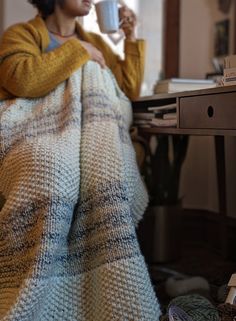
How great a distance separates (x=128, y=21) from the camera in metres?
1.66

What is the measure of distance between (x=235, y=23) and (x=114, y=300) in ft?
4.56

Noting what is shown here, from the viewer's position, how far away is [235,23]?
1962 mm

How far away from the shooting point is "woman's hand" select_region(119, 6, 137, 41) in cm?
164

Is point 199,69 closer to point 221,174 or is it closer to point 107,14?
point 221,174

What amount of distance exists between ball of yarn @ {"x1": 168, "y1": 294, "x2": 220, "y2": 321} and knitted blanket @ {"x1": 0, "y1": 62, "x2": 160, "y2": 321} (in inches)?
2.7

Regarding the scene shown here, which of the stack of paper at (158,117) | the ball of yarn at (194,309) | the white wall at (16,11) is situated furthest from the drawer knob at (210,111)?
the white wall at (16,11)

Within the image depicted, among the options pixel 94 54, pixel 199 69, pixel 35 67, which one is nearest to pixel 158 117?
pixel 94 54

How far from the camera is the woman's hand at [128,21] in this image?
164 centimetres

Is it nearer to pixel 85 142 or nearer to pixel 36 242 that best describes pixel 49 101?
pixel 85 142

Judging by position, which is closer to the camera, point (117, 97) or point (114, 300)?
point (114, 300)

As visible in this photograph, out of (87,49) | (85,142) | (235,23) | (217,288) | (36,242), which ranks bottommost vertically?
(217,288)

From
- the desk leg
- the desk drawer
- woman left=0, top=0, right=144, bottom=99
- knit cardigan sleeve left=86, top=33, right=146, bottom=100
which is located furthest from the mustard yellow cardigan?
the desk leg

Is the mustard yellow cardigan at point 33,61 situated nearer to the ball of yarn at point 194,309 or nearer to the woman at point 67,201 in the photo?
the woman at point 67,201

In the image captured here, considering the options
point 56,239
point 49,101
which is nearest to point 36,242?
point 56,239
